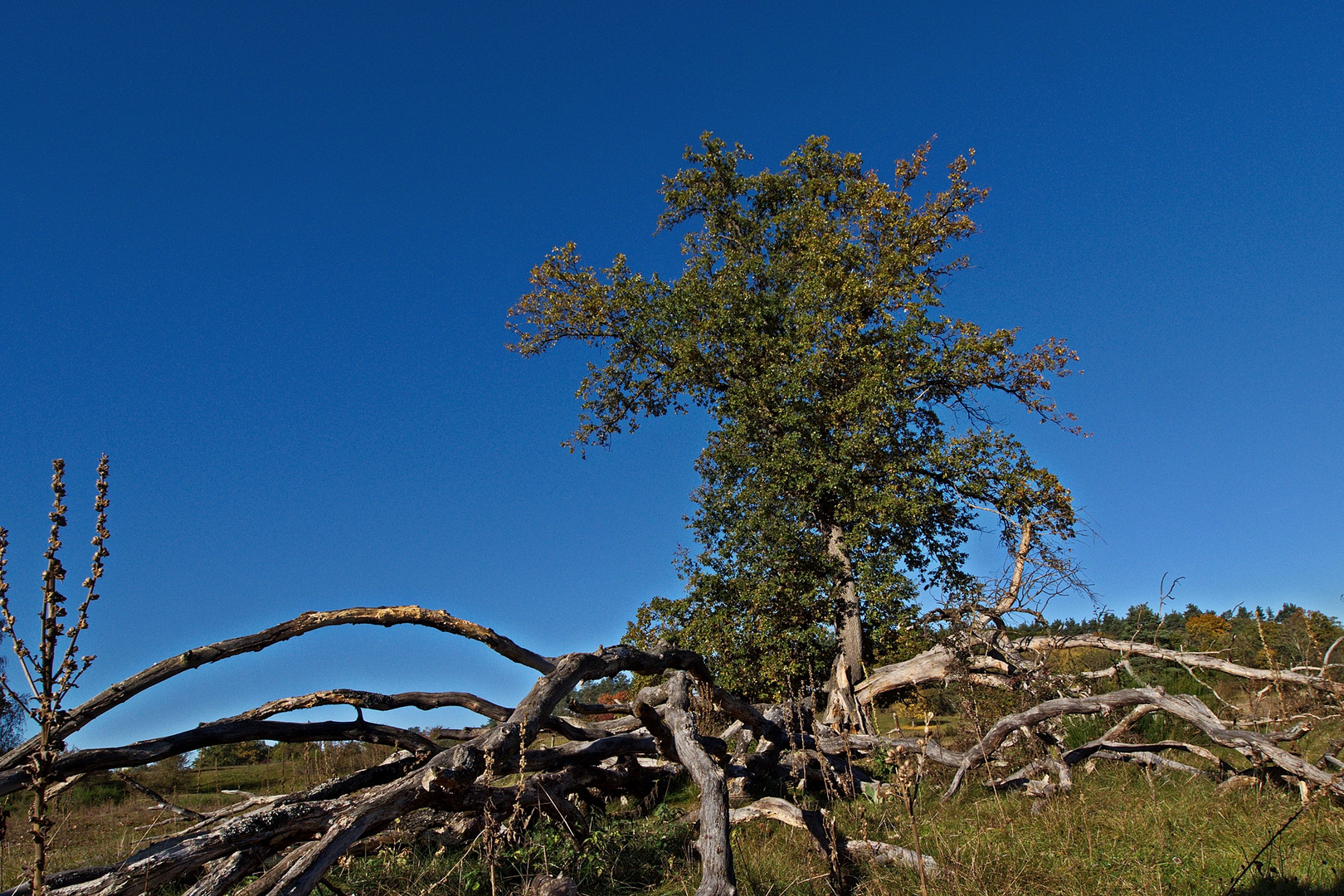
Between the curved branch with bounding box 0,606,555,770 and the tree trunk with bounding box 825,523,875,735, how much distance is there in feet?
27.5

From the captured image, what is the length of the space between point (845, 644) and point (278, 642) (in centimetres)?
1023

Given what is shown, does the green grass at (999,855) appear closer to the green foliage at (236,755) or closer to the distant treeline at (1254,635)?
the distant treeline at (1254,635)

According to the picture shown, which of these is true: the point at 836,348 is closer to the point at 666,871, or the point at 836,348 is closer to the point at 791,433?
the point at 791,433

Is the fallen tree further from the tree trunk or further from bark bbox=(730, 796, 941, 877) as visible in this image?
the tree trunk

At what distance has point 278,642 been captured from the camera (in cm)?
543

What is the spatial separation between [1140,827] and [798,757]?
323 centimetres

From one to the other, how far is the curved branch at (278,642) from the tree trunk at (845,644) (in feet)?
27.5

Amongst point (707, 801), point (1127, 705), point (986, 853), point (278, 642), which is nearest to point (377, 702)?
point (278, 642)

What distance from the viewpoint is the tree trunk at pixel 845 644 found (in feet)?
43.0

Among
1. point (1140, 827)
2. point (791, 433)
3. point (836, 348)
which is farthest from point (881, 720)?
point (1140, 827)

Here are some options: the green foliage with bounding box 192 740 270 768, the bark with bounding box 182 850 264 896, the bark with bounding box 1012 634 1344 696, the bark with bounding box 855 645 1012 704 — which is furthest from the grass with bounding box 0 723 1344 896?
the bark with bounding box 855 645 1012 704

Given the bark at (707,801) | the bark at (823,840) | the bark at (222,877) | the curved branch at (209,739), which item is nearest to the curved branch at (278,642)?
the curved branch at (209,739)

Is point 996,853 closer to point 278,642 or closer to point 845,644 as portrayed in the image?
point 278,642

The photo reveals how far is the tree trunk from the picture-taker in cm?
1309
